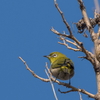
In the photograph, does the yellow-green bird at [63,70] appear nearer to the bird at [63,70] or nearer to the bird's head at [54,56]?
the bird at [63,70]

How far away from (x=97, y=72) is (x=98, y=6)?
54.0 inches

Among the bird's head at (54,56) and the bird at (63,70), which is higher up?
the bird's head at (54,56)

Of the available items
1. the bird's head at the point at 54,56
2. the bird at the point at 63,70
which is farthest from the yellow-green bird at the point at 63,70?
the bird's head at the point at 54,56

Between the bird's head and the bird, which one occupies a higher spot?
the bird's head

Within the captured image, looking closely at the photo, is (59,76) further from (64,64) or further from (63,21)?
(63,21)

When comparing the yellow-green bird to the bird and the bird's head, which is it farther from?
the bird's head

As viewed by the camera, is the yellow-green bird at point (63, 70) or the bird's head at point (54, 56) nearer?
the yellow-green bird at point (63, 70)

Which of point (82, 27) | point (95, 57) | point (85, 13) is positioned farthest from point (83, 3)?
point (82, 27)

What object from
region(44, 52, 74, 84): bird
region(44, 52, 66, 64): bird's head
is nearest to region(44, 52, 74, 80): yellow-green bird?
region(44, 52, 74, 84): bird

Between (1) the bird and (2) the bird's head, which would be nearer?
(1) the bird

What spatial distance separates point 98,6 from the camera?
591cm

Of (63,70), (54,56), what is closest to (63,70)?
(63,70)

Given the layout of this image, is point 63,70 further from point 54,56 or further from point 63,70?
point 54,56

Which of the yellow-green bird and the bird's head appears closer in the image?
the yellow-green bird
